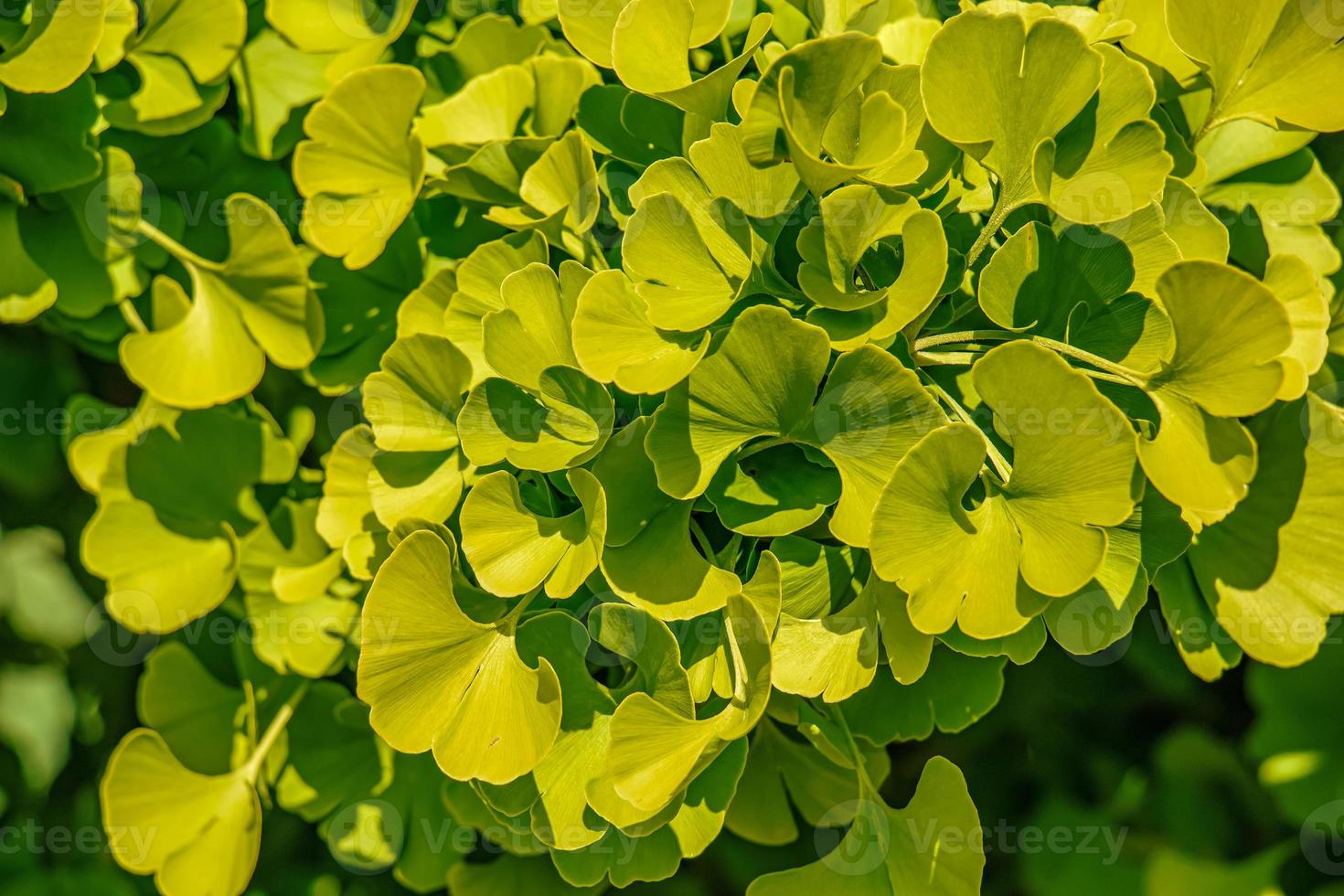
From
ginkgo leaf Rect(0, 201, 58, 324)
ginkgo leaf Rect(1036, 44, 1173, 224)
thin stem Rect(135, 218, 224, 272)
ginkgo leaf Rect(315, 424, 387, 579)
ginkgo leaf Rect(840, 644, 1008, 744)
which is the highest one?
ginkgo leaf Rect(1036, 44, 1173, 224)

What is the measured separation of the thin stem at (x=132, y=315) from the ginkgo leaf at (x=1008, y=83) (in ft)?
1.47

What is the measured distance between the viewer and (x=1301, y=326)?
423 millimetres

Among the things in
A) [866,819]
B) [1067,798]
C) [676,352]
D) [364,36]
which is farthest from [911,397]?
[1067,798]

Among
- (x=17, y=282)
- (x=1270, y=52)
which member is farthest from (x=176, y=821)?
(x=1270, y=52)

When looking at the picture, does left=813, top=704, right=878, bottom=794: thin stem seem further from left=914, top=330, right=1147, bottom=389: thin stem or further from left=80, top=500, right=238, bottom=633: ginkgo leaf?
left=80, top=500, right=238, bottom=633: ginkgo leaf

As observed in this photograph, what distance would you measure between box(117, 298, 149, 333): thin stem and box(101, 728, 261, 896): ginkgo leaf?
0.74 feet

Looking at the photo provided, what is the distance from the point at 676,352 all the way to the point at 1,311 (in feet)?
1.31

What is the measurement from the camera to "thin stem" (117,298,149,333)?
564mm

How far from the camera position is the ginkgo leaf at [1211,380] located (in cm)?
34

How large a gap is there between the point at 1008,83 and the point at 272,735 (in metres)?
0.50

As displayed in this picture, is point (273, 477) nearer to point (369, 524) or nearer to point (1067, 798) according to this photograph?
point (369, 524)

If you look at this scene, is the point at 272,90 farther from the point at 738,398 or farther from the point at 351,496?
the point at 738,398

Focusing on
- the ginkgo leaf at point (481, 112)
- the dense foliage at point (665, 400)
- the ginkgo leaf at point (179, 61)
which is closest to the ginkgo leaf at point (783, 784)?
the dense foliage at point (665, 400)

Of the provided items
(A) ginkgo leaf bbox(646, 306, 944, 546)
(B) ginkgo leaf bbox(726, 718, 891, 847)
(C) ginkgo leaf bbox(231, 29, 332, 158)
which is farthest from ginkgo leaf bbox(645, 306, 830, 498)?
(C) ginkgo leaf bbox(231, 29, 332, 158)
